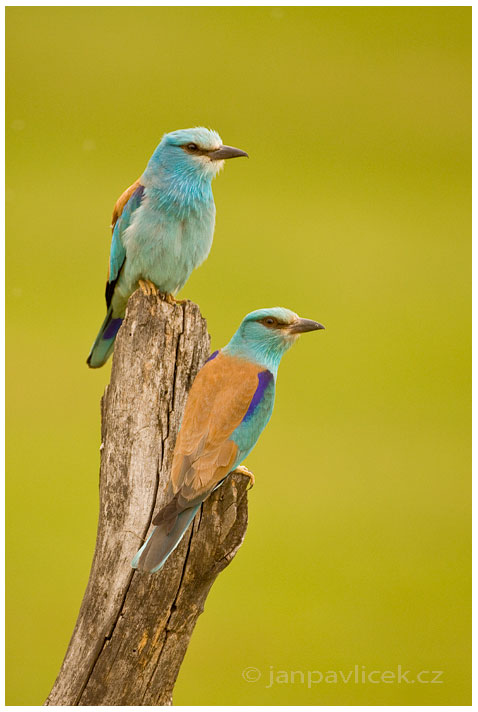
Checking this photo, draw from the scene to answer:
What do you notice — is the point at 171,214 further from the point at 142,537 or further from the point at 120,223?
the point at 142,537

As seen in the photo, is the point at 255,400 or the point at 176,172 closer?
the point at 255,400

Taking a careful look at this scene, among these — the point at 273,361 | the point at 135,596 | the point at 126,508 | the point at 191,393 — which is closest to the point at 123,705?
the point at 135,596

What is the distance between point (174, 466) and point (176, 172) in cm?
99

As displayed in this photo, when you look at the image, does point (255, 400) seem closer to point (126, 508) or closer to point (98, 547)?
point (126, 508)

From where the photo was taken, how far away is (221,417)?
7.25ft

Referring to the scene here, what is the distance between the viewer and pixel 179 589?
7.65 ft

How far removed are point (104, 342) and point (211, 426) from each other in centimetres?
83

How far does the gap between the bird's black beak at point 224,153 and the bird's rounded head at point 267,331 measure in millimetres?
565

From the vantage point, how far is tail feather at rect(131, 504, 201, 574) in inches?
83.7

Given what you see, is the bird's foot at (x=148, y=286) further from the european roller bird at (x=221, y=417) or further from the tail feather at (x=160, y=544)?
the tail feather at (x=160, y=544)

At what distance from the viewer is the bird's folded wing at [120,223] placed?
2682 millimetres

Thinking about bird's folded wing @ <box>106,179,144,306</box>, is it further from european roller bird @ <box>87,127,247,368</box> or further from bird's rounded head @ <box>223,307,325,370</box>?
bird's rounded head @ <box>223,307,325,370</box>

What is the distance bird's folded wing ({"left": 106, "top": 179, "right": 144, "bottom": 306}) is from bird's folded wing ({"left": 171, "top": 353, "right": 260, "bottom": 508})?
687 millimetres

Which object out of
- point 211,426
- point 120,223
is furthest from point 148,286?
point 211,426
